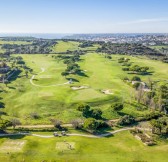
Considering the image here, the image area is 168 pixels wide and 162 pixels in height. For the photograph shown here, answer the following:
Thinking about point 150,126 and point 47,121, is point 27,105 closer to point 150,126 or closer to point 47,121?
point 47,121

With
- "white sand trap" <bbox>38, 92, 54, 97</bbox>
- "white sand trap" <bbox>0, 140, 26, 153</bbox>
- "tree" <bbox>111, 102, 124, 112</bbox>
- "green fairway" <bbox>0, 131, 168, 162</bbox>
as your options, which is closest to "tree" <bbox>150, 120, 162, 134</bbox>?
"green fairway" <bbox>0, 131, 168, 162</bbox>

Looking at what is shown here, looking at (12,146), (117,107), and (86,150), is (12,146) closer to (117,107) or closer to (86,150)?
(86,150)

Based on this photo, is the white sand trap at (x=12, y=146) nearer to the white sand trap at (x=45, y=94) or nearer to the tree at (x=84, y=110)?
the tree at (x=84, y=110)

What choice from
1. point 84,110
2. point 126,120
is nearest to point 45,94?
point 84,110

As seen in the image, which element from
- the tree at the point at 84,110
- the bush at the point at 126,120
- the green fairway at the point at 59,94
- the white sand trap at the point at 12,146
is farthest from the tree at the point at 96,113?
the white sand trap at the point at 12,146

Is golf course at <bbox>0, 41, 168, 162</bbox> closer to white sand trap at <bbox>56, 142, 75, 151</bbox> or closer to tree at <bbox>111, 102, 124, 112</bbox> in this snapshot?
white sand trap at <bbox>56, 142, 75, 151</bbox>

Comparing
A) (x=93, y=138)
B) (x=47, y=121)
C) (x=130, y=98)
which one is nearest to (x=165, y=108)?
(x=130, y=98)

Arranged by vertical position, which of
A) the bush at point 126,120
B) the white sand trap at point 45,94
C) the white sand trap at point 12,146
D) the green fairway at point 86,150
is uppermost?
the white sand trap at point 45,94
